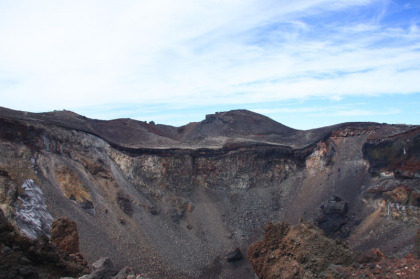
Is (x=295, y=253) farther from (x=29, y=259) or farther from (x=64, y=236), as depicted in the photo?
(x=64, y=236)

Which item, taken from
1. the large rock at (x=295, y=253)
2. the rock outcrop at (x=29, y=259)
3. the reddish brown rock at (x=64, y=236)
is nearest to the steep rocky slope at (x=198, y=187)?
the reddish brown rock at (x=64, y=236)

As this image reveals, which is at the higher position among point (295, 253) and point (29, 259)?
point (29, 259)

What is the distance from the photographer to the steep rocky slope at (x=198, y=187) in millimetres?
26516

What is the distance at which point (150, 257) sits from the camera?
27.7m

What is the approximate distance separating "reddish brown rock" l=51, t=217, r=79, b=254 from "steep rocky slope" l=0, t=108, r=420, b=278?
2995mm

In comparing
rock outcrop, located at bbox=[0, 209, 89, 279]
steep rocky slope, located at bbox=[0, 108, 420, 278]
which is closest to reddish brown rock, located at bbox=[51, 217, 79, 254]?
steep rocky slope, located at bbox=[0, 108, 420, 278]

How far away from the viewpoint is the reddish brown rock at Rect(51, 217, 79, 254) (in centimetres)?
1994

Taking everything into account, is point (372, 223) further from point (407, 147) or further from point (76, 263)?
point (76, 263)

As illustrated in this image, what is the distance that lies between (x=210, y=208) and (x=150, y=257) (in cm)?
905

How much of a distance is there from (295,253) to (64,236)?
12.7 m

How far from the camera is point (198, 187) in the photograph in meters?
37.1

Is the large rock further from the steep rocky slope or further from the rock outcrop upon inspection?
the steep rocky slope

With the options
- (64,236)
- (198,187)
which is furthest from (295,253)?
(198,187)

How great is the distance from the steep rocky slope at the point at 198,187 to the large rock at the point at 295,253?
10.8 m
